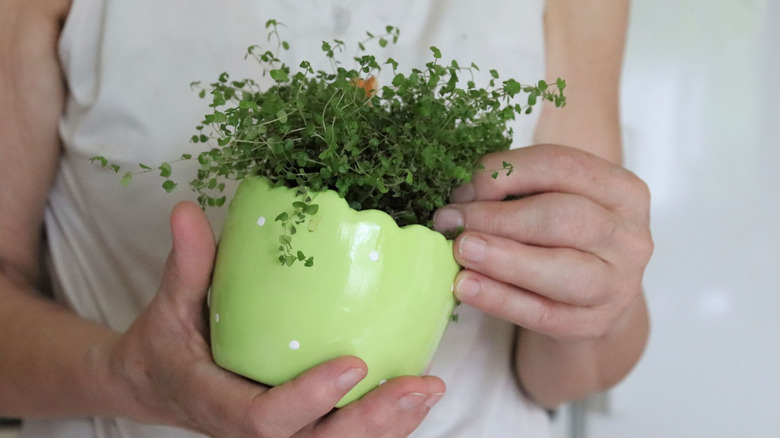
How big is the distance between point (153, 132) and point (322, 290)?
378 millimetres

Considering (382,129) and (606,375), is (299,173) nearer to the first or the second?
(382,129)

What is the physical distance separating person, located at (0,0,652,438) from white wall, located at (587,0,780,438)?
0.33m

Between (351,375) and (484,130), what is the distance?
0.20 meters

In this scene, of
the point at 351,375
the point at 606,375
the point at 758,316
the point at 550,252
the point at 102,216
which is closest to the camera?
the point at 351,375

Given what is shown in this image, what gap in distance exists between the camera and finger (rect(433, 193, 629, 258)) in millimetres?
479

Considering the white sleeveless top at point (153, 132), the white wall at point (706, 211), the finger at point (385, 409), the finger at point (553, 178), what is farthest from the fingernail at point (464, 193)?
the white wall at point (706, 211)

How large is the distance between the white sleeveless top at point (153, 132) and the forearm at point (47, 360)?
3.2 inches

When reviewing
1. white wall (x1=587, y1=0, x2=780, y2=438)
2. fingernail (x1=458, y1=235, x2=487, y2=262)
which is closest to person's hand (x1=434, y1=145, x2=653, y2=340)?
fingernail (x1=458, y1=235, x2=487, y2=262)

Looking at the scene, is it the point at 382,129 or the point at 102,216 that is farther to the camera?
the point at 102,216

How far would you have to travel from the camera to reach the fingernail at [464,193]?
1.68ft

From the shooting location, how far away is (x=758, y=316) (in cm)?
108

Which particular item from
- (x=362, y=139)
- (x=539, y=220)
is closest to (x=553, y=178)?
(x=539, y=220)

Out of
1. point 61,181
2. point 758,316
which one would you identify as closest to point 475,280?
point 61,181

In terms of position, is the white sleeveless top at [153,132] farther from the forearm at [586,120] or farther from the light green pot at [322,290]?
the light green pot at [322,290]
